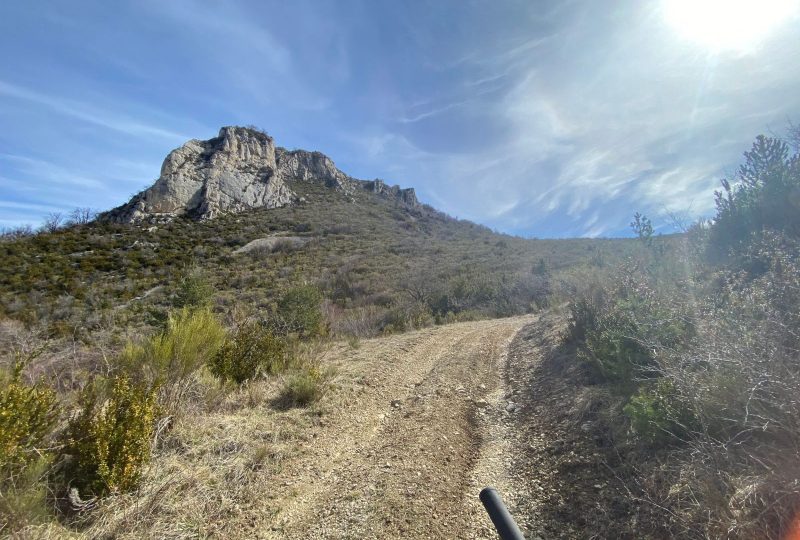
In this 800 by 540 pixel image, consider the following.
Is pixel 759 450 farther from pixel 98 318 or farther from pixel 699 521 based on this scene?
pixel 98 318

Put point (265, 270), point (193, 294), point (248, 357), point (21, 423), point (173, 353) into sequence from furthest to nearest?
point (265, 270) < point (193, 294) < point (248, 357) < point (173, 353) < point (21, 423)

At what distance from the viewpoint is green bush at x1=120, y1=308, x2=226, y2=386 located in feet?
13.1

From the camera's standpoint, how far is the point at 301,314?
436 inches

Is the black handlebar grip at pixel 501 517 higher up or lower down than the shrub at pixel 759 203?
lower down

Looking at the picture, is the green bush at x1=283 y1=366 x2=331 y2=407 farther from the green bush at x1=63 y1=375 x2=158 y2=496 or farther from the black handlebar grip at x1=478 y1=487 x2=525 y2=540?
the black handlebar grip at x1=478 y1=487 x2=525 y2=540

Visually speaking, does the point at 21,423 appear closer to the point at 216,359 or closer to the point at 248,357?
the point at 216,359

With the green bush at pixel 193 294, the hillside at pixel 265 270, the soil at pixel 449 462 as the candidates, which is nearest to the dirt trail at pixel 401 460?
the soil at pixel 449 462

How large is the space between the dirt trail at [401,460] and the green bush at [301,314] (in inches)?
142

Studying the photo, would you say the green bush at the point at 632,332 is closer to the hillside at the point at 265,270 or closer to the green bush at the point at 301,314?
the hillside at the point at 265,270

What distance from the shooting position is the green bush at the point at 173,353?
3986 millimetres

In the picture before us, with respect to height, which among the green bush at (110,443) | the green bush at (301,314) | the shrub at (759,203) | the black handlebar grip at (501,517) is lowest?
the green bush at (110,443)

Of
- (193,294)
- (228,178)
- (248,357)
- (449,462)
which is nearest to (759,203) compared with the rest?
(449,462)

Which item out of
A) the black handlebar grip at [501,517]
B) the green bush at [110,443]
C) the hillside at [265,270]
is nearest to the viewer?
the black handlebar grip at [501,517]

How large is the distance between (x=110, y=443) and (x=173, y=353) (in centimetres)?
140
